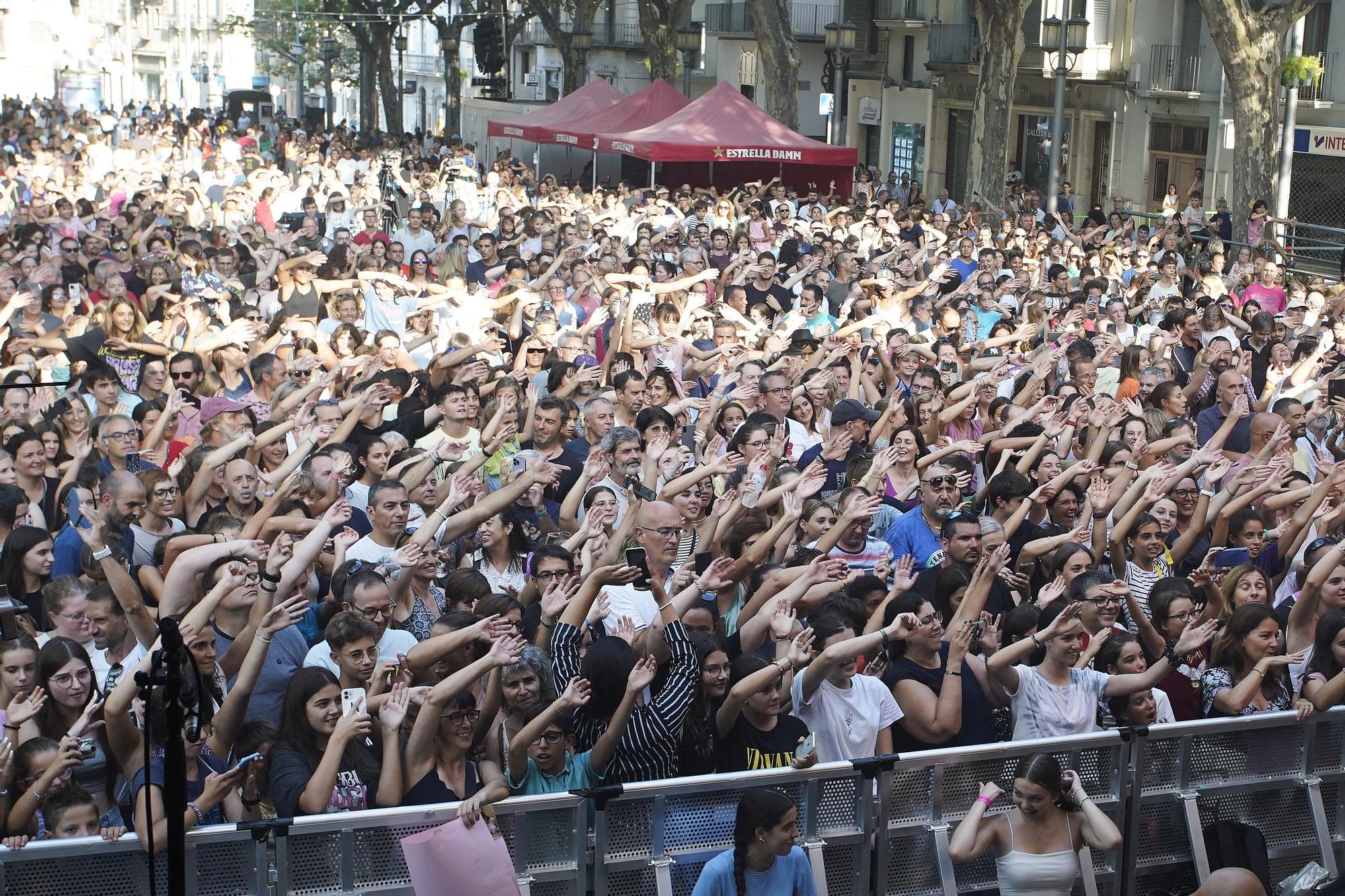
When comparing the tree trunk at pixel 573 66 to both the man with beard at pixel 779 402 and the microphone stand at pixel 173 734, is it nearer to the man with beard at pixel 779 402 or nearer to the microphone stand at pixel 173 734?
the man with beard at pixel 779 402

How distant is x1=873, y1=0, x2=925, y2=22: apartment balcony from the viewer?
3944 centimetres

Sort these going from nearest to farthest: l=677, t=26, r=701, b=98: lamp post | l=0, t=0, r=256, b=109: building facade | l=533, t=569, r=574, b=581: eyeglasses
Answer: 1. l=533, t=569, r=574, b=581: eyeglasses
2. l=677, t=26, r=701, b=98: lamp post
3. l=0, t=0, r=256, b=109: building facade

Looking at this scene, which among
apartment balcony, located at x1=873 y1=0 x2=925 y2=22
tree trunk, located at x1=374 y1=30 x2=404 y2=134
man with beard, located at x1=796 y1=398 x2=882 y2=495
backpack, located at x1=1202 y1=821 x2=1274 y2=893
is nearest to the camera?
backpack, located at x1=1202 y1=821 x2=1274 y2=893

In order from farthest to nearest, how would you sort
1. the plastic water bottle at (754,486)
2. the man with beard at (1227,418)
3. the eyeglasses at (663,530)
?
the man with beard at (1227,418), the plastic water bottle at (754,486), the eyeglasses at (663,530)

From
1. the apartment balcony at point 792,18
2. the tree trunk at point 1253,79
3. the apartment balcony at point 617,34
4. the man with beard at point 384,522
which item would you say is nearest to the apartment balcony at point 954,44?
the apartment balcony at point 792,18

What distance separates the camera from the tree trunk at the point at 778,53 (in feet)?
99.0

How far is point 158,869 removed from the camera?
4.48 m

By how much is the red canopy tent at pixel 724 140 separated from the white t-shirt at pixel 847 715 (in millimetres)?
18648

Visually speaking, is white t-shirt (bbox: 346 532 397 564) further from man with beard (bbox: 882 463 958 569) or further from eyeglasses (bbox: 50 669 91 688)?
man with beard (bbox: 882 463 958 569)

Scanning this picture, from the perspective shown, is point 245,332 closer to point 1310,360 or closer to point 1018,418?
point 1018,418

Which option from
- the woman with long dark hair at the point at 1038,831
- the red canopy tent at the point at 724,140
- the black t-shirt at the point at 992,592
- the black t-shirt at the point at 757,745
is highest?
the red canopy tent at the point at 724,140

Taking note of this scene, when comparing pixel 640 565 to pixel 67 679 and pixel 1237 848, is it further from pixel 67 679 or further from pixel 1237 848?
pixel 1237 848

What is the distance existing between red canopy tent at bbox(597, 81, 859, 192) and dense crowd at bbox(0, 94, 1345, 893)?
9.71m

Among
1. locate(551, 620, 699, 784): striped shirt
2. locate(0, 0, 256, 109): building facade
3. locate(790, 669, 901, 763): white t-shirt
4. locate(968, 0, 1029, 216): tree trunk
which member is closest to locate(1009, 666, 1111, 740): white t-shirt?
locate(790, 669, 901, 763): white t-shirt
